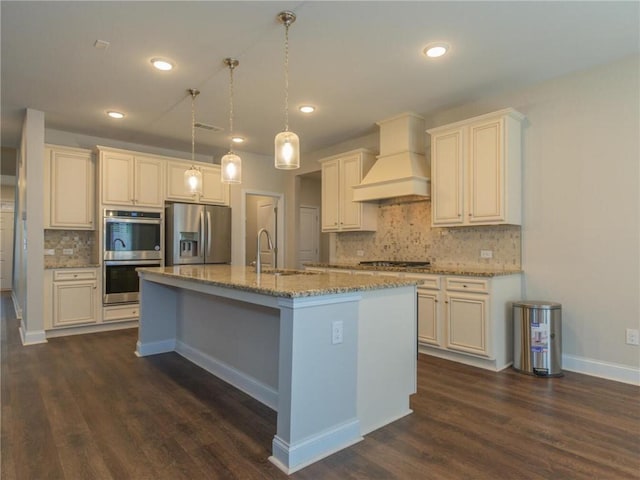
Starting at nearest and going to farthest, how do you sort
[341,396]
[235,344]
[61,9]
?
1. [341,396]
2. [61,9]
3. [235,344]

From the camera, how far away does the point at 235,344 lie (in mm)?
3031

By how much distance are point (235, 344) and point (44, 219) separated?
133 inches

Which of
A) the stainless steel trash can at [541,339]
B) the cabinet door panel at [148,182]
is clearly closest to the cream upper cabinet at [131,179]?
the cabinet door panel at [148,182]

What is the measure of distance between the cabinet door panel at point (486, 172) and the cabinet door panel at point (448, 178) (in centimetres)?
12

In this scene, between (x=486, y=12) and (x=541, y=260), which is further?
(x=541, y=260)

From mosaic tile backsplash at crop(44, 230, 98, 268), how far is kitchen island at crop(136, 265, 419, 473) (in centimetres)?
280

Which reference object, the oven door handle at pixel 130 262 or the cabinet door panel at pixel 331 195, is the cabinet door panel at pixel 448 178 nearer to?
the cabinet door panel at pixel 331 195

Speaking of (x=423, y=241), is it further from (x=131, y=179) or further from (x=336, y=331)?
(x=131, y=179)

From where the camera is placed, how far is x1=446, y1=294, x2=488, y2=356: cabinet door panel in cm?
347

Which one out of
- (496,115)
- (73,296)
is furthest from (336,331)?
(73,296)

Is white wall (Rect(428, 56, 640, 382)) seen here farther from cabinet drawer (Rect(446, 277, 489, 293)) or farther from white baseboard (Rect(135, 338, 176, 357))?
white baseboard (Rect(135, 338, 176, 357))

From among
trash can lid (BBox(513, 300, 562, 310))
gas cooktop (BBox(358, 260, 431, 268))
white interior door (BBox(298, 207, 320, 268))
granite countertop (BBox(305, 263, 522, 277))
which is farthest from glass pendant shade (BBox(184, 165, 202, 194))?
white interior door (BBox(298, 207, 320, 268))

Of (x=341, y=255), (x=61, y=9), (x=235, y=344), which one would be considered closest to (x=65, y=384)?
(x=235, y=344)

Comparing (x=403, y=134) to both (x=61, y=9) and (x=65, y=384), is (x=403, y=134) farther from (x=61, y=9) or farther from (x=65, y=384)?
(x=65, y=384)
